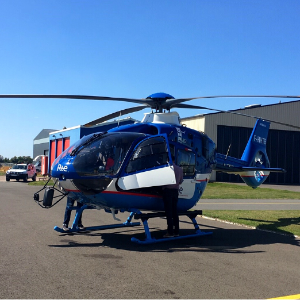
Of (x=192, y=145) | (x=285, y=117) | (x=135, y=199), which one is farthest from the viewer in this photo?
(x=285, y=117)

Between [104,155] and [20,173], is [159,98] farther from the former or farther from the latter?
[20,173]

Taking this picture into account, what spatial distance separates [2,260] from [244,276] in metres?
3.87

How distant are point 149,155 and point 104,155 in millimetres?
985

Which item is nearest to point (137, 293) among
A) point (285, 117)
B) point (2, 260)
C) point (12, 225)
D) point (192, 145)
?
point (2, 260)

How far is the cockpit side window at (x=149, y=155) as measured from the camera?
7.87m

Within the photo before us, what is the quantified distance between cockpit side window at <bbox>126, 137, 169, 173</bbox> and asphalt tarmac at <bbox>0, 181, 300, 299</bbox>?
1647 mm

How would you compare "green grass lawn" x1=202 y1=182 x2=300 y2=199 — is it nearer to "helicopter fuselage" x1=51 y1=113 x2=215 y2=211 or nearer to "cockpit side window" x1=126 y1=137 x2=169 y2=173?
"helicopter fuselage" x1=51 y1=113 x2=215 y2=211

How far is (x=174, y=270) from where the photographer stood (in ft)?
18.9

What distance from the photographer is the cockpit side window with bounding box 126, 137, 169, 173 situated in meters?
7.87

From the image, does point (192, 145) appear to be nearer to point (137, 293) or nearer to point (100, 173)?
point (100, 173)

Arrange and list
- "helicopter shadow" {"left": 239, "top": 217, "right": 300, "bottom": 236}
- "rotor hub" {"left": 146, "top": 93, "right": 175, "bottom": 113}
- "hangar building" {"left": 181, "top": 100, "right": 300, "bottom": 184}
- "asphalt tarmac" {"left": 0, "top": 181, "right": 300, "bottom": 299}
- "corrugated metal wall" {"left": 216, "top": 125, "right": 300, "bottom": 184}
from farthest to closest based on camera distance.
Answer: "corrugated metal wall" {"left": 216, "top": 125, "right": 300, "bottom": 184} → "hangar building" {"left": 181, "top": 100, "right": 300, "bottom": 184} → "helicopter shadow" {"left": 239, "top": 217, "right": 300, "bottom": 236} → "rotor hub" {"left": 146, "top": 93, "right": 175, "bottom": 113} → "asphalt tarmac" {"left": 0, "top": 181, "right": 300, "bottom": 299}

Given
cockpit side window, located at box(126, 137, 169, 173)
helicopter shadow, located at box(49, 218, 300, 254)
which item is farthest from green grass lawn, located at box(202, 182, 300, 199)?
cockpit side window, located at box(126, 137, 169, 173)

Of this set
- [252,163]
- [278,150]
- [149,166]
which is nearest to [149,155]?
[149,166]

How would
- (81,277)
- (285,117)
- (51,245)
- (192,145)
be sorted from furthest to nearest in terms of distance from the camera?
(285,117) < (192,145) < (51,245) < (81,277)
